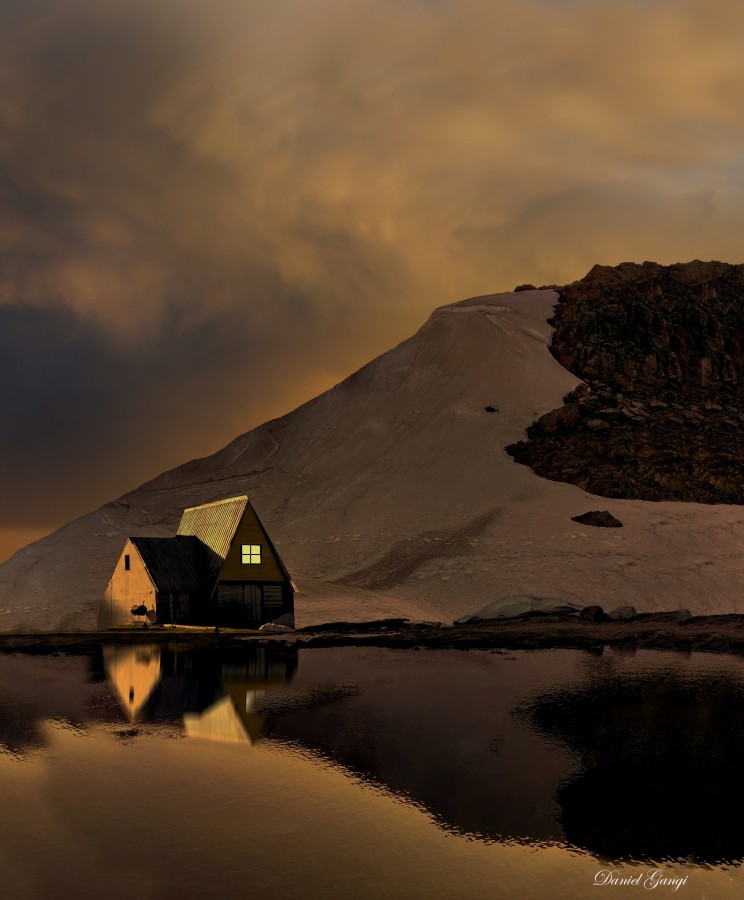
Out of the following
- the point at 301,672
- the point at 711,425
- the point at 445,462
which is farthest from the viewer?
the point at 711,425

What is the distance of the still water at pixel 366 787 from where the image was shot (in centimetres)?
1326

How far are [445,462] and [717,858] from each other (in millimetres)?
80173

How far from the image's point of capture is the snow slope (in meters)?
Answer: 63.3

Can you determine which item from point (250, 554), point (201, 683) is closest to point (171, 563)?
point (250, 554)

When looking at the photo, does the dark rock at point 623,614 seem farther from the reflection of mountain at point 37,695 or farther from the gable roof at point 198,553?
the reflection of mountain at point 37,695

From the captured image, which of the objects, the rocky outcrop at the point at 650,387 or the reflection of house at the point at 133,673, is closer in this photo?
the reflection of house at the point at 133,673

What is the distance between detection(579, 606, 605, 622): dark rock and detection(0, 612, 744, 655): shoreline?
4.16ft

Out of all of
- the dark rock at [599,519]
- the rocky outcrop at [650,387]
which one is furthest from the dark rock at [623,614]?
the rocky outcrop at [650,387]

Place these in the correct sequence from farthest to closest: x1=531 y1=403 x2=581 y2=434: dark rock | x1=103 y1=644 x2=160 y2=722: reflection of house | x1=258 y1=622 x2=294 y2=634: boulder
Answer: x1=531 y1=403 x2=581 y2=434: dark rock, x1=258 y1=622 x2=294 y2=634: boulder, x1=103 y1=644 x2=160 y2=722: reflection of house

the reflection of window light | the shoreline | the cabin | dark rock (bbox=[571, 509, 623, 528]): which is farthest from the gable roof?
dark rock (bbox=[571, 509, 623, 528])

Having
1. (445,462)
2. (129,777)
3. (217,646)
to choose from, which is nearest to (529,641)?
(217,646)

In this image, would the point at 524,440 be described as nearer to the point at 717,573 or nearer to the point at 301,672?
the point at 717,573

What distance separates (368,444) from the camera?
108m

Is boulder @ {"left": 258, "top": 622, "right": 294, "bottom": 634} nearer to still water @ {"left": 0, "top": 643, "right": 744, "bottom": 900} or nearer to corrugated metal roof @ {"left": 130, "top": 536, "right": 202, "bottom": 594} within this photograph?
corrugated metal roof @ {"left": 130, "top": 536, "right": 202, "bottom": 594}
